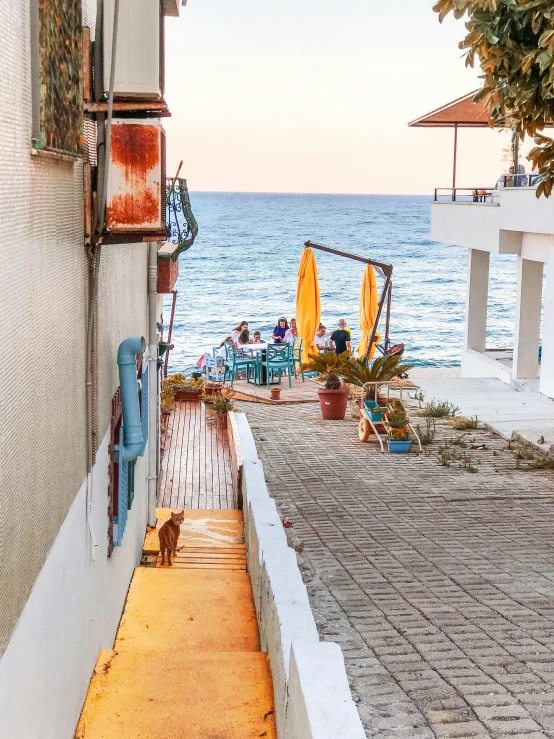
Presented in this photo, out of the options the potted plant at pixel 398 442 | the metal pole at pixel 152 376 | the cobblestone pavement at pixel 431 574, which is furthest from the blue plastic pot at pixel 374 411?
the metal pole at pixel 152 376

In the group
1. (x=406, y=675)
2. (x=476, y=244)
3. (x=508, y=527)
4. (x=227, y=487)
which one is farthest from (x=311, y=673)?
(x=476, y=244)

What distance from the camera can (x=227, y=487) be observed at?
13172 mm

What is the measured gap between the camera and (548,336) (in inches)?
656

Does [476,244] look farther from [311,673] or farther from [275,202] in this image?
[275,202]

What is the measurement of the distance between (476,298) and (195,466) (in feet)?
32.0

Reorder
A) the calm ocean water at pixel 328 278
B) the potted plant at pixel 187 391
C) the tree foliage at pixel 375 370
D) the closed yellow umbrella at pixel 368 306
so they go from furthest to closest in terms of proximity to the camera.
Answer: the calm ocean water at pixel 328 278 < the closed yellow umbrella at pixel 368 306 < the potted plant at pixel 187 391 < the tree foliage at pixel 375 370

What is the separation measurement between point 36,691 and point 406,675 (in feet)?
7.54

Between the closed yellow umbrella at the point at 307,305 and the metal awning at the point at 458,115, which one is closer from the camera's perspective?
the metal awning at the point at 458,115

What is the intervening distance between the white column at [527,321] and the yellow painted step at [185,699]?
42.3 feet

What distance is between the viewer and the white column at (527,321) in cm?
1834

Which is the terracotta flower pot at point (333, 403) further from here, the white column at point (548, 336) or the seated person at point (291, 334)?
the seated person at point (291, 334)

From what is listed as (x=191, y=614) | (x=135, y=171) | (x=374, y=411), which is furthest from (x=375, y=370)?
(x=135, y=171)

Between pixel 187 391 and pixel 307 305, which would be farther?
pixel 307 305

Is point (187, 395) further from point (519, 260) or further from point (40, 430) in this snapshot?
point (40, 430)
